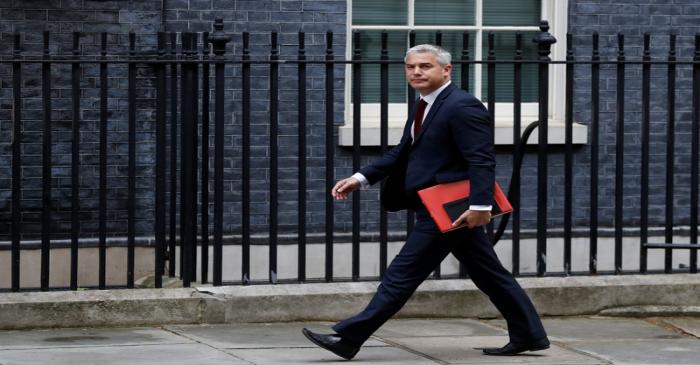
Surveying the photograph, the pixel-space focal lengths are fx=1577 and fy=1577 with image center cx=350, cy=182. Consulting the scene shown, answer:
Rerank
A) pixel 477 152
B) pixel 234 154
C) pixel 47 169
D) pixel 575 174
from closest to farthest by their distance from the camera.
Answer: pixel 477 152
pixel 47 169
pixel 234 154
pixel 575 174

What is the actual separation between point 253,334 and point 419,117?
5.25ft

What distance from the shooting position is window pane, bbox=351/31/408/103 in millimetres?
11297

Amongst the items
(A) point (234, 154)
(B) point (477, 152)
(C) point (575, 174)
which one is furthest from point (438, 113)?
(C) point (575, 174)

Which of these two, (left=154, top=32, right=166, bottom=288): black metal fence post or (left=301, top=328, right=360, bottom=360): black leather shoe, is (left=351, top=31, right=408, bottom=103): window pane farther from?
(left=301, top=328, right=360, bottom=360): black leather shoe

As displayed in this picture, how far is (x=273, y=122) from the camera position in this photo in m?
9.02

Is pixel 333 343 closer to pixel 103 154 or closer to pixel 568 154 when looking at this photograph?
pixel 103 154

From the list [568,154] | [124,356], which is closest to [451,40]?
[568,154]

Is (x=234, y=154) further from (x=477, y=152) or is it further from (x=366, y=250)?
(x=477, y=152)

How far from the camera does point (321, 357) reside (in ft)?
25.7

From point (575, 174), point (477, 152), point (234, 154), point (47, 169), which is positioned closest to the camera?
point (477, 152)

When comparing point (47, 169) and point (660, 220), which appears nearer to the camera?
point (47, 169)

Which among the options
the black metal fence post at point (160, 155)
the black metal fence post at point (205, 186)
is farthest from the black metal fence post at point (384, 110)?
the black metal fence post at point (160, 155)

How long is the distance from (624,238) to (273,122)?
357 cm

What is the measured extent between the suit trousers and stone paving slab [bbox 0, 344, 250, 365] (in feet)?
2.09
